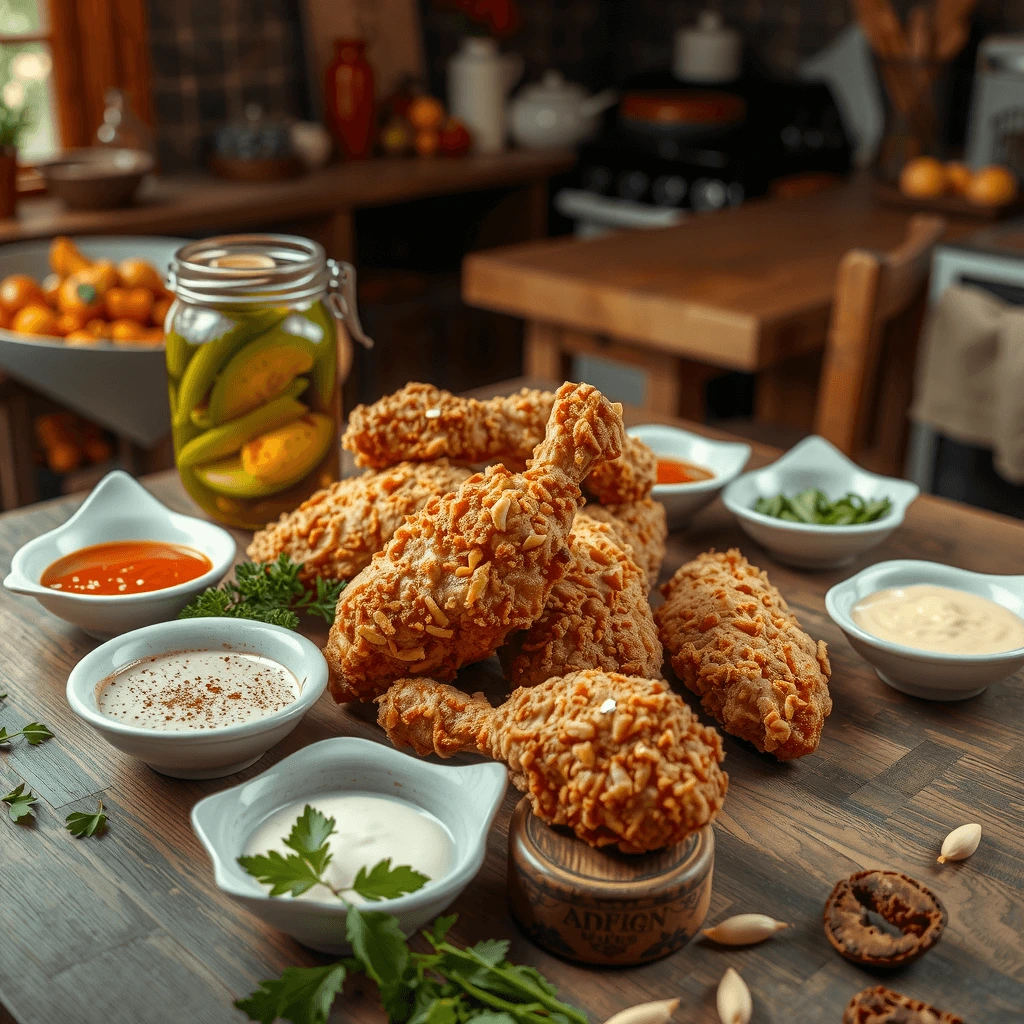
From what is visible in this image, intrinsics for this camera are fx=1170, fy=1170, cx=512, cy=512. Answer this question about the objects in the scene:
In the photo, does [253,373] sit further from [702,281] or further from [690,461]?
[702,281]

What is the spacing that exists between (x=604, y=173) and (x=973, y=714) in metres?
3.44

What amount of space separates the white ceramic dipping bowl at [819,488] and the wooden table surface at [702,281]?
2.93 ft

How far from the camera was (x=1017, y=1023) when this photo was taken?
0.80 meters

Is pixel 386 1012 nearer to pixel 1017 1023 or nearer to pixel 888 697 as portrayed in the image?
pixel 1017 1023

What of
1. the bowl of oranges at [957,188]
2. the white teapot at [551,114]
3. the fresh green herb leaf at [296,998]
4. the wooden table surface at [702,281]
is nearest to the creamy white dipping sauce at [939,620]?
the fresh green herb leaf at [296,998]

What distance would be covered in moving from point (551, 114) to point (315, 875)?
156 inches

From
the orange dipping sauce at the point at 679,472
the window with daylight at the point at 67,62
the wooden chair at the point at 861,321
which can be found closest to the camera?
the orange dipping sauce at the point at 679,472

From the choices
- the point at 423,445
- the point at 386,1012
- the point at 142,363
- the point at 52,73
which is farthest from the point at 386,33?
the point at 386,1012

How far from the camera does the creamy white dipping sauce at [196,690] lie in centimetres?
102

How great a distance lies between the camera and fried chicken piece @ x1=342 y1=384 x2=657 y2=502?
1.32 metres

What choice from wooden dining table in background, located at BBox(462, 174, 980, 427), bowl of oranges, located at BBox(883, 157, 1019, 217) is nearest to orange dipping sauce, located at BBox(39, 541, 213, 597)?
wooden dining table in background, located at BBox(462, 174, 980, 427)

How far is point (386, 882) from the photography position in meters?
0.83

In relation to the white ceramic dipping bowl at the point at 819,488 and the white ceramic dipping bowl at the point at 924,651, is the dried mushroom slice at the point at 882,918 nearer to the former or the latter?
the white ceramic dipping bowl at the point at 924,651

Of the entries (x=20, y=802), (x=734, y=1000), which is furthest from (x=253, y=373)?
(x=734, y=1000)
